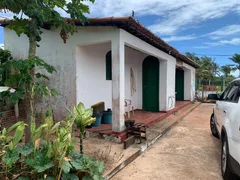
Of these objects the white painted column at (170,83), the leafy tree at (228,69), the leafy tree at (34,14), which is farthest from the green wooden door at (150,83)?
the leafy tree at (228,69)

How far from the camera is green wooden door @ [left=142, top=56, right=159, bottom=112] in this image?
9062 mm

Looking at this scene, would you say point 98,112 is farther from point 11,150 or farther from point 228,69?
point 228,69

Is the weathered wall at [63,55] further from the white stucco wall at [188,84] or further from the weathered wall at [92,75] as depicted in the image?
the white stucco wall at [188,84]

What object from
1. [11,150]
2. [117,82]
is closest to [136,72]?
[117,82]

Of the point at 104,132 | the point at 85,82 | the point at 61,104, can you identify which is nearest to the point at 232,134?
the point at 104,132

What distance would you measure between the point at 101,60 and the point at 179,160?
4064mm

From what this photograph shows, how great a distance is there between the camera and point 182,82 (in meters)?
15.4

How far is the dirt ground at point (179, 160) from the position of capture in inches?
141

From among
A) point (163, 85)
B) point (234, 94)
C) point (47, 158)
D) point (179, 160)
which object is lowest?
point (179, 160)

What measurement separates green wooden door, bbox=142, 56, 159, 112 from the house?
4 cm

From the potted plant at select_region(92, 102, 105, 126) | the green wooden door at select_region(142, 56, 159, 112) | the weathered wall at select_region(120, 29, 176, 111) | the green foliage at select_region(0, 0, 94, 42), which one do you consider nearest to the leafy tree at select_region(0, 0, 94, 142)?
the green foliage at select_region(0, 0, 94, 42)

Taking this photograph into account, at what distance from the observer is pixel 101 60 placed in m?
6.87

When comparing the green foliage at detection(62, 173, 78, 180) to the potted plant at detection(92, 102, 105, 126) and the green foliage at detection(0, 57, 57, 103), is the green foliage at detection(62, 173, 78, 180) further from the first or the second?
the potted plant at detection(92, 102, 105, 126)

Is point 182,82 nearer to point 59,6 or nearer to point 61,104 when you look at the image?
point 61,104
